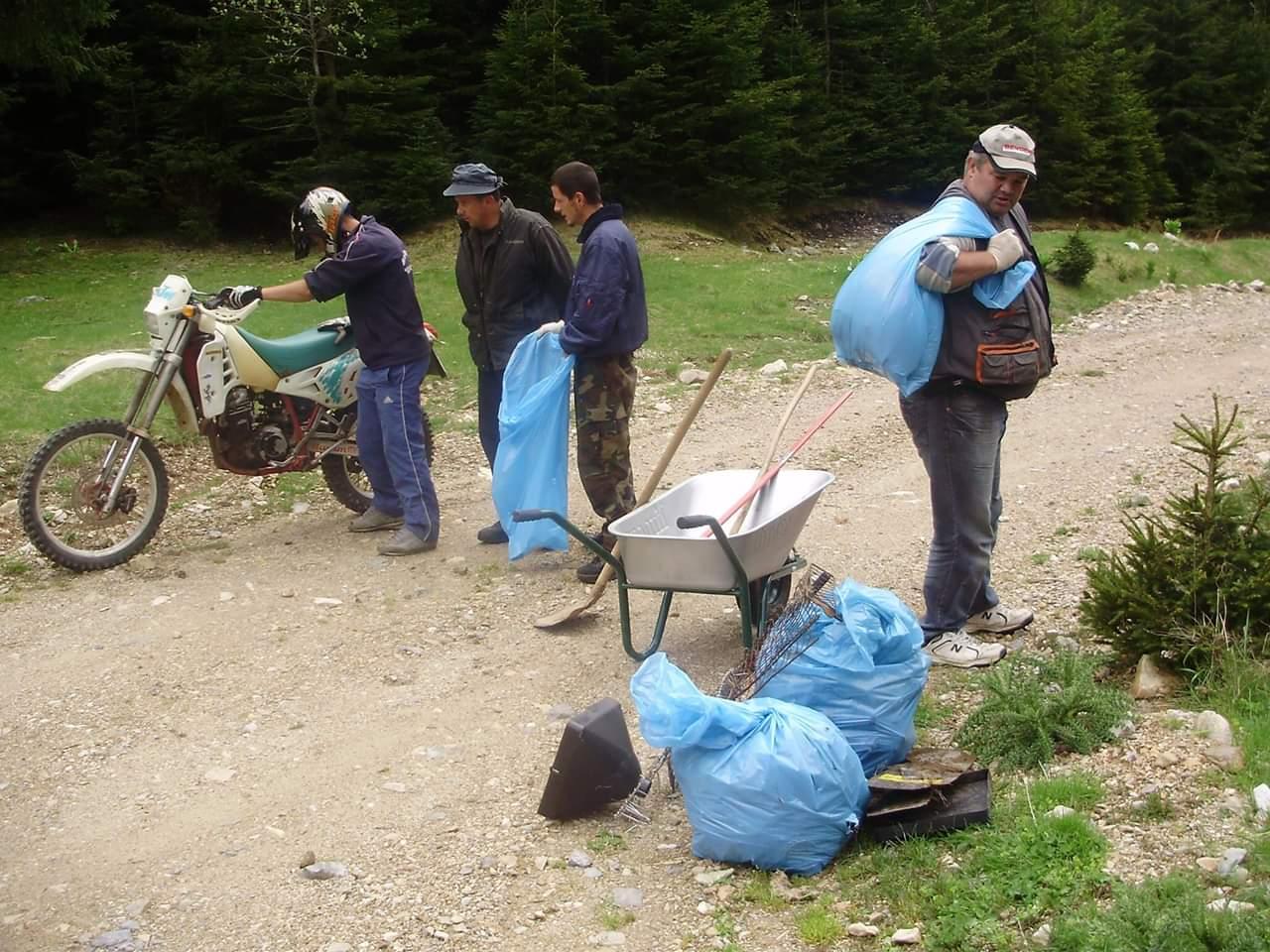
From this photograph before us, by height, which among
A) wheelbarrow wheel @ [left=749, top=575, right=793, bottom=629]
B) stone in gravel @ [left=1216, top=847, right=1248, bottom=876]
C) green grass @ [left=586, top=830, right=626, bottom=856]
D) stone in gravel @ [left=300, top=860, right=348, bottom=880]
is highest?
stone in gravel @ [left=1216, top=847, right=1248, bottom=876]

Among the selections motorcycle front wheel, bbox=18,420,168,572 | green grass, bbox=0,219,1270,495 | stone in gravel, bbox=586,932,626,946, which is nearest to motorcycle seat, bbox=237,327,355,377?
motorcycle front wheel, bbox=18,420,168,572

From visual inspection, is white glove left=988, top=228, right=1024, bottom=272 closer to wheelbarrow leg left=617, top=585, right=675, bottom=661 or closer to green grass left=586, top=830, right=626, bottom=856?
wheelbarrow leg left=617, top=585, right=675, bottom=661

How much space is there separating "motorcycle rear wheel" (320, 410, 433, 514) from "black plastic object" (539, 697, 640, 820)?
3465 millimetres

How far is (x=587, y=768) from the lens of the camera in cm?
424

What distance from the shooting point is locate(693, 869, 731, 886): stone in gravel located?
12.7 feet

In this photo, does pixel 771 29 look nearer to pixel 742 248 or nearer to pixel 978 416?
pixel 742 248

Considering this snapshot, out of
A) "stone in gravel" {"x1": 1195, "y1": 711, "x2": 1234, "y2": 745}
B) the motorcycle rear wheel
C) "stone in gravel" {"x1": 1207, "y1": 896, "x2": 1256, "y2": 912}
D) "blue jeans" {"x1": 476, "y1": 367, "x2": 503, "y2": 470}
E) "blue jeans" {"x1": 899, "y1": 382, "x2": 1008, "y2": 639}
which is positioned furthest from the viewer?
the motorcycle rear wheel

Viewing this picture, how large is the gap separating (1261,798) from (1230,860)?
333mm

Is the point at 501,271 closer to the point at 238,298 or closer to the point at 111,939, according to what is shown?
the point at 238,298

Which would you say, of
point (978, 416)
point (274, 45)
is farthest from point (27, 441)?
point (274, 45)

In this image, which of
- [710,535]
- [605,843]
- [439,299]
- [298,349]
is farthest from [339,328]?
[439,299]

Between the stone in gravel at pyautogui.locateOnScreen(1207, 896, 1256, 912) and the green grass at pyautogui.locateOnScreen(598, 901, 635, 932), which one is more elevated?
the stone in gravel at pyautogui.locateOnScreen(1207, 896, 1256, 912)

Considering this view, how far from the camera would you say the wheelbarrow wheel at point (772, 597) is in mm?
5227

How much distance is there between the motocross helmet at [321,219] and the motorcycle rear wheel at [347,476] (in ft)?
3.67
